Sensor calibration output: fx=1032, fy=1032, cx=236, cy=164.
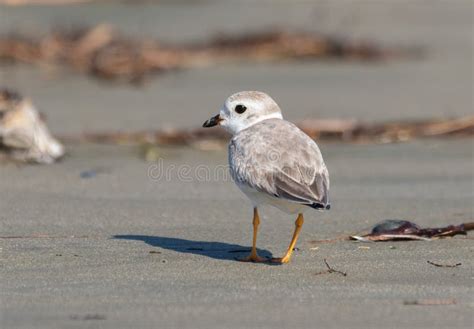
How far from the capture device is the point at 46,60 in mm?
12227

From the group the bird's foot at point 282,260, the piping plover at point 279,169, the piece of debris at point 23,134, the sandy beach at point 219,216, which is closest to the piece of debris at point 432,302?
the sandy beach at point 219,216

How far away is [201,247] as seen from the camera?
5.43 m

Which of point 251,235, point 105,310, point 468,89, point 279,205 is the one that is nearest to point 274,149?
point 279,205

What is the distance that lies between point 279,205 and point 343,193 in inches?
66.7

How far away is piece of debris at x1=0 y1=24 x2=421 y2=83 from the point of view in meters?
12.0

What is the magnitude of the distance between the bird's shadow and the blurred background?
3.63 meters

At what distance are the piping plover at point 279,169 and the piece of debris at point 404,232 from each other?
465 mm

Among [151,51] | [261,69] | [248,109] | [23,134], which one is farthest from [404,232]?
[151,51]

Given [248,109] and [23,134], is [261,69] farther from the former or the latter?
[248,109]

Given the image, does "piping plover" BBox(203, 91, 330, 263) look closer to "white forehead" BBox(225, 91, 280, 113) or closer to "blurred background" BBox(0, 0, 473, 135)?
"white forehead" BBox(225, 91, 280, 113)

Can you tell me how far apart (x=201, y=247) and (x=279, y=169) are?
66 centimetres

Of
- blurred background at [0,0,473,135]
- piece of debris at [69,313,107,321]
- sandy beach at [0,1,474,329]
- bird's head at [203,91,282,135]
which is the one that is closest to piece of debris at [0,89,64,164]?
sandy beach at [0,1,474,329]

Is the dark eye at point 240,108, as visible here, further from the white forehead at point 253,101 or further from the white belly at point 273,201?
the white belly at point 273,201

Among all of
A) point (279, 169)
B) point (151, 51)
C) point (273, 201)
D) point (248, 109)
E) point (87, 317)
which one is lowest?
point (87, 317)
